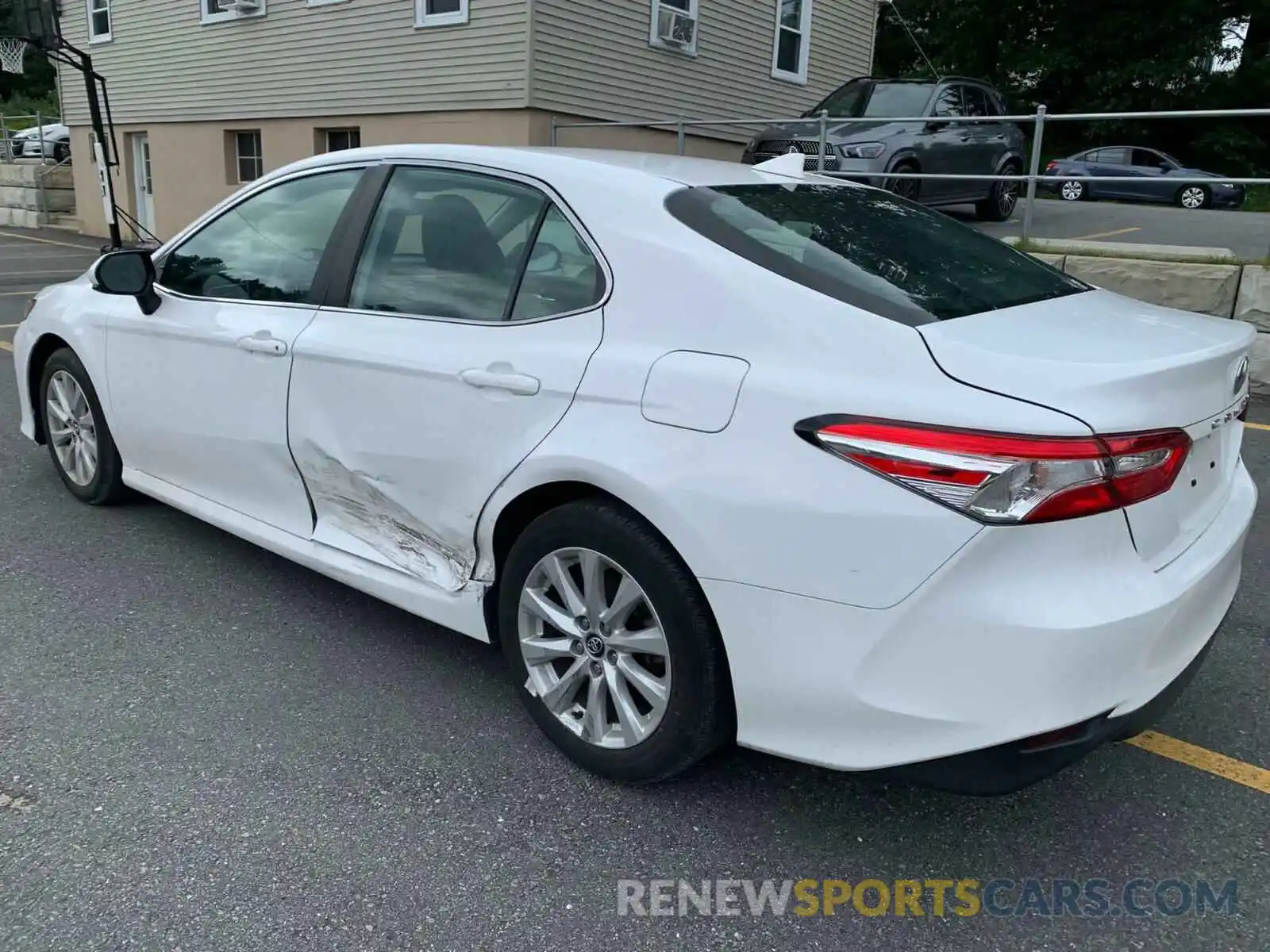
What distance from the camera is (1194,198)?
21672 mm

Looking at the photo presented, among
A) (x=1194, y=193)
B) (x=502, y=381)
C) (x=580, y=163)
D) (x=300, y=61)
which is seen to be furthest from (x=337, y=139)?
(x=1194, y=193)

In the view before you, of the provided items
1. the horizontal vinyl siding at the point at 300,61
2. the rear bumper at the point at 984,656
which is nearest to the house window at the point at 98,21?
the horizontal vinyl siding at the point at 300,61

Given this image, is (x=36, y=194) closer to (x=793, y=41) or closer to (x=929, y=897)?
(x=793, y=41)

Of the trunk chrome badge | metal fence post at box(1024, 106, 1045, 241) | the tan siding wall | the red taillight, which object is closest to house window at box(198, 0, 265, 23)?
the tan siding wall

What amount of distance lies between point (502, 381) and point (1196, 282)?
6.22 m

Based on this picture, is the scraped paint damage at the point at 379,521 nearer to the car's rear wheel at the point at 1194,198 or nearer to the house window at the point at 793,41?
the house window at the point at 793,41

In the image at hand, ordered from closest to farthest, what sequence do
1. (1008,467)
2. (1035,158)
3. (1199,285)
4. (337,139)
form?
(1008,467) < (1199,285) < (1035,158) < (337,139)

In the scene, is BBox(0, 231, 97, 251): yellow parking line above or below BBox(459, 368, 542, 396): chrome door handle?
below

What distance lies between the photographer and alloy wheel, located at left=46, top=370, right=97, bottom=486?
4.53m

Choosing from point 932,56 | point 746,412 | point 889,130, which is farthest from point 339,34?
point 932,56

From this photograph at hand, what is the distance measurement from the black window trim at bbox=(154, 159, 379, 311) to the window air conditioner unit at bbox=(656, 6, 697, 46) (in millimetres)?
11370

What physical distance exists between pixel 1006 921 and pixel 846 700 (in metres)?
0.62

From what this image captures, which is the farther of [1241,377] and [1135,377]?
[1241,377]

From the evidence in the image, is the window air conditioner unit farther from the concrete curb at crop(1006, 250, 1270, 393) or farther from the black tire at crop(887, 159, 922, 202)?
the concrete curb at crop(1006, 250, 1270, 393)
